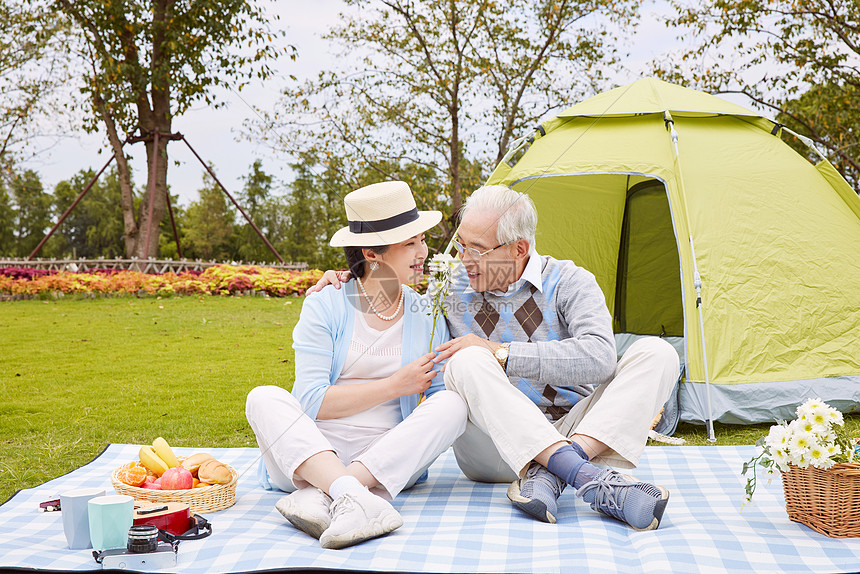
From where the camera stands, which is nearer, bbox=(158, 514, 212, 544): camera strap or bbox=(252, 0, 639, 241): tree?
bbox=(158, 514, 212, 544): camera strap

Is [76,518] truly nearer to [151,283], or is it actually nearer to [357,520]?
[357,520]

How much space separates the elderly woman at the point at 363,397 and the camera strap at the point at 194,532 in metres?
0.21

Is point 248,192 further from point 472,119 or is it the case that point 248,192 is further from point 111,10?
point 472,119

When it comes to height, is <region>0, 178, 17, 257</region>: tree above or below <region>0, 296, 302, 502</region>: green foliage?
above

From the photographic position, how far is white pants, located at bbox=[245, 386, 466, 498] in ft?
7.01

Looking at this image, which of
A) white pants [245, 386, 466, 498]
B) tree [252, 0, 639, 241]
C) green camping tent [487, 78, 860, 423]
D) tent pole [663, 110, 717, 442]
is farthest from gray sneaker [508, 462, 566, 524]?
tree [252, 0, 639, 241]

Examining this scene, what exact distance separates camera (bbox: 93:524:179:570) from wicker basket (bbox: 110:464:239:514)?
0.29 meters

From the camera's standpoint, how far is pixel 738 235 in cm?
402

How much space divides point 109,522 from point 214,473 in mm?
508

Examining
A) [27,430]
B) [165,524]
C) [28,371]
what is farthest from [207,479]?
[28,371]

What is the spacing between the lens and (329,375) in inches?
92.3

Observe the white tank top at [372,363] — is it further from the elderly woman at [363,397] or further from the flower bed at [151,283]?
the flower bed at [151,283]

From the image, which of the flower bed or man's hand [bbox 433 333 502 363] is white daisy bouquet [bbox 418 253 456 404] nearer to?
man's hand [bbox 433 333 502 363]

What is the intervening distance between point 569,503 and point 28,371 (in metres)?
4.64
